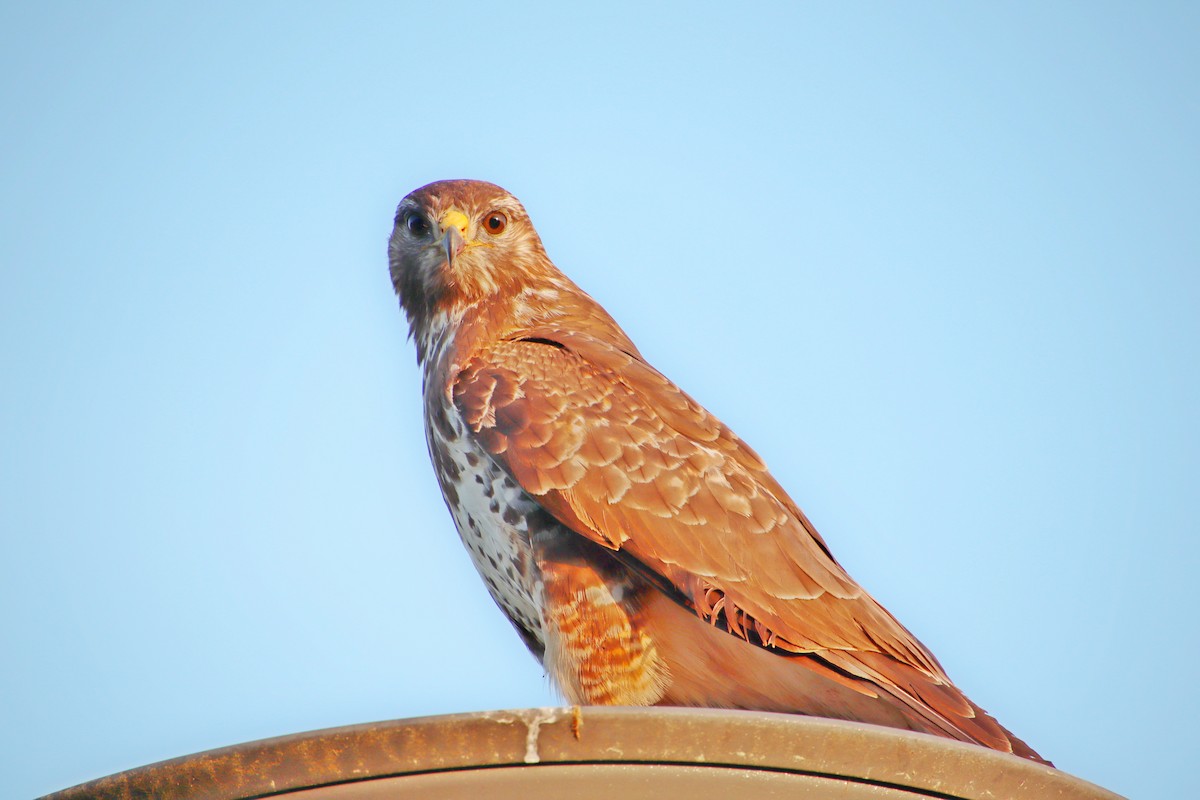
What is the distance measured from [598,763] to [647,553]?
5.98ft

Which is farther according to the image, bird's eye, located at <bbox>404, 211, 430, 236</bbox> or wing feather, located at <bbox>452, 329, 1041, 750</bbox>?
bird's eye, located at <bbox>404, 211, 430, 236</bbox>

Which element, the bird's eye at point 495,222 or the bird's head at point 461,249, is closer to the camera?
the bird's head at point 461,249

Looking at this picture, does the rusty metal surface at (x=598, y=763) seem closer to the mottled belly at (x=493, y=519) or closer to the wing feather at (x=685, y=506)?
the wing feather at (x=685, y=506)

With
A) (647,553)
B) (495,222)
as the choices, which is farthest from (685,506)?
(495,222)

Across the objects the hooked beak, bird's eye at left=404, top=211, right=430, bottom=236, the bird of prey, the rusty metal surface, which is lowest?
the rusty metal surface

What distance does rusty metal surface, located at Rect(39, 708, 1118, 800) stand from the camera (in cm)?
270

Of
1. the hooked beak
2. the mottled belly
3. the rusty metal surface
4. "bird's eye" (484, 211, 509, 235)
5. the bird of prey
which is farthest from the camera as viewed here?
"bird's eye" (484, 211, 509, 235)

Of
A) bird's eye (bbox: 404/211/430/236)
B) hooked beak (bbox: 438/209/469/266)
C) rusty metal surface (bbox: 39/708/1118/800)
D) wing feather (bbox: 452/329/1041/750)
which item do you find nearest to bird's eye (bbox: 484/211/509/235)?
hooked beak (bbox: 438/209/469/266)

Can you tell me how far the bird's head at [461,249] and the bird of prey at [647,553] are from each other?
1.61 feet

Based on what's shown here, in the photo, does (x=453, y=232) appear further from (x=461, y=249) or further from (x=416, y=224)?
(x=416, y=224)

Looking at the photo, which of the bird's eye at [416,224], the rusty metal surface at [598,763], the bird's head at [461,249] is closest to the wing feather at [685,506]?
the bird's head at [461,249]

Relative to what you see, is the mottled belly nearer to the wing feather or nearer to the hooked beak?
the wing feather

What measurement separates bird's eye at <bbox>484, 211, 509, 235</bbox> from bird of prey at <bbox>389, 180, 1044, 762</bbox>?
749 millimetres

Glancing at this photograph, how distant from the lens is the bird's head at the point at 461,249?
582cm
